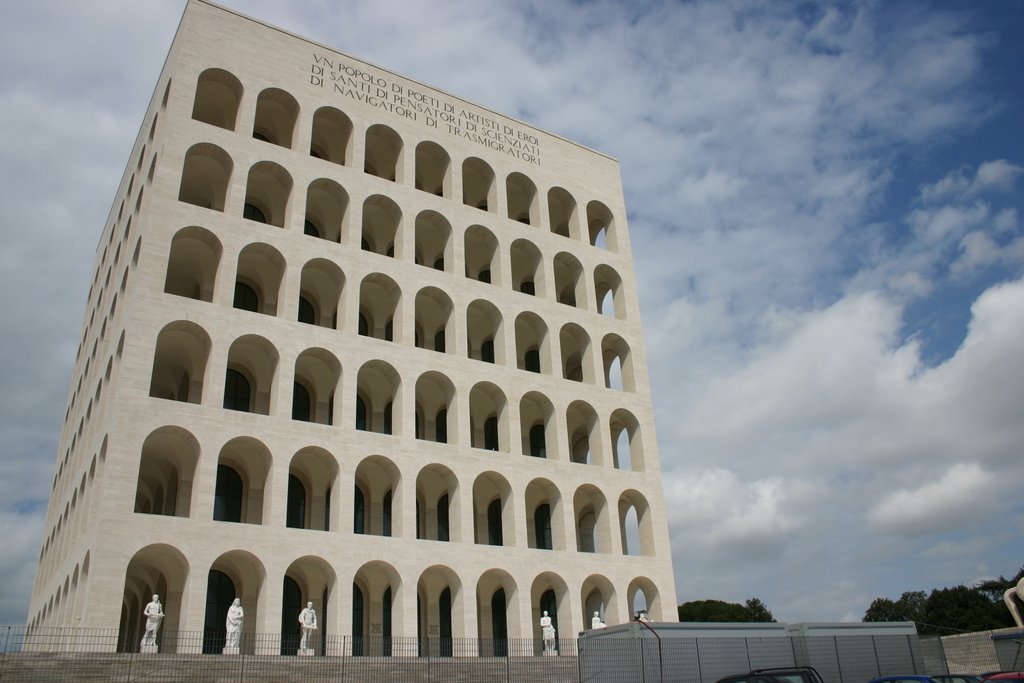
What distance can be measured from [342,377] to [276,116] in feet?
39.6

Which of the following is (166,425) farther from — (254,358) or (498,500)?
(498,500)

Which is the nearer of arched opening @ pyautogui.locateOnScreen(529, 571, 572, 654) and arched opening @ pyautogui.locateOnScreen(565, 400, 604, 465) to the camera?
arched opening @ pyautogui.locateOnScreen(529, 571, 572, 654)

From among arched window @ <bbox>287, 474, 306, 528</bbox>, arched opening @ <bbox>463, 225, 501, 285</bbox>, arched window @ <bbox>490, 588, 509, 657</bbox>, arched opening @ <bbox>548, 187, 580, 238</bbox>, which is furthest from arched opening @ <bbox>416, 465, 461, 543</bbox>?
arched opening @ <bbox>548, 187, 580, 238</bbox>

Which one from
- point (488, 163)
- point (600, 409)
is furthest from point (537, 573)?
point (488, 163)

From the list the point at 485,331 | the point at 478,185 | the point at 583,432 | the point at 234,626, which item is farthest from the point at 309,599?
the point at 478,185

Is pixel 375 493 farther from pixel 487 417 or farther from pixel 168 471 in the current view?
pixel 168 471

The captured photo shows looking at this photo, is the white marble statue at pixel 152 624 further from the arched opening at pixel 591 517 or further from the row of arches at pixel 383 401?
the arched opening at pixel 591 517

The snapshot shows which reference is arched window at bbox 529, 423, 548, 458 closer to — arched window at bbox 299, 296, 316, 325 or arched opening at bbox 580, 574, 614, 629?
arched opening at bbox 580, 574, 614, 629

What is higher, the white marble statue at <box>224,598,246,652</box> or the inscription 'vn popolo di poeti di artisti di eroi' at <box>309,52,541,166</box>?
the inscription 'vn popolo di poeti di artisti di eroi' at <box>309,52,541,166</box>

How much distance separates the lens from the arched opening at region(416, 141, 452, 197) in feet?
124

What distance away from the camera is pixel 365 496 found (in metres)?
33.8

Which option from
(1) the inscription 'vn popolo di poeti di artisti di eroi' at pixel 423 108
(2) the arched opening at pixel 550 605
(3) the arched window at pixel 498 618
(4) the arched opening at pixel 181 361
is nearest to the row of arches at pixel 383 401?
(4) the arched opening at pixel 181 361

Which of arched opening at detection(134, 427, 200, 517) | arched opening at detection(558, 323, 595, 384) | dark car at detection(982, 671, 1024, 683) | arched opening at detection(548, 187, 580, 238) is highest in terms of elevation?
arched opening at detection(548, 187, 580, 238)

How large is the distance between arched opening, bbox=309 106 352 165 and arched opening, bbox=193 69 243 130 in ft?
10.3
